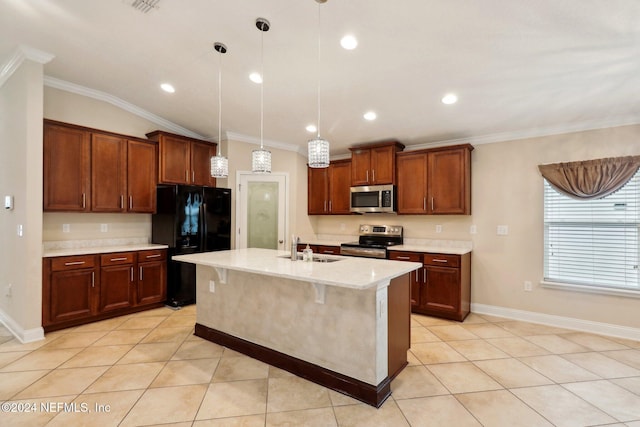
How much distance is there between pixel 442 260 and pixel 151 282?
3.89m

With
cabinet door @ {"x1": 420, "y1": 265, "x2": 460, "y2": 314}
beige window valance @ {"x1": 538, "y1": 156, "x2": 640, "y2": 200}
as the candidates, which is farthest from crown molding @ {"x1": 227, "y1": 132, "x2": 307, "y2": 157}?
beige window valance @ {"x1": 538, "y1": 156, "x2": 640, "y2": 200}

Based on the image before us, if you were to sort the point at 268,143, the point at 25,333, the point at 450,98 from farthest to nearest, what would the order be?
the point at 268,143, the point at 450,98, the point at 25,333

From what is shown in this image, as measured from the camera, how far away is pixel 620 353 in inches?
118

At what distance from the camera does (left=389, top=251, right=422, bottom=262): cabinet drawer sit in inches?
162

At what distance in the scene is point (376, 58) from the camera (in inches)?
110

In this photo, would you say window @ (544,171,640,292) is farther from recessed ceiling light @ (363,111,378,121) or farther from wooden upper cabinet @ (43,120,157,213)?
wooden upper cabinet @ (43,120,157,213)

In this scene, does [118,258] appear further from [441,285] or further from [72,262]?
[441,285]

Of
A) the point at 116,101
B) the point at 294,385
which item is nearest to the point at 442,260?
the point at 294,385

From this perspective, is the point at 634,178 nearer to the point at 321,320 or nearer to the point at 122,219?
the point at 321,320

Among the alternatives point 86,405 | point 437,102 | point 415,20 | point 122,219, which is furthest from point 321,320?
A: point 122,219

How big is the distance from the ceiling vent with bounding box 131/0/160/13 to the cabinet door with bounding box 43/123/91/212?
6.56 feet

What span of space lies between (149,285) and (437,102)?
432 centimetres

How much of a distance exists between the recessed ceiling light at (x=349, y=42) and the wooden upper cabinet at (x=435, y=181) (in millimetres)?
2176

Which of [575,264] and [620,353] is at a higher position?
[575,264]
